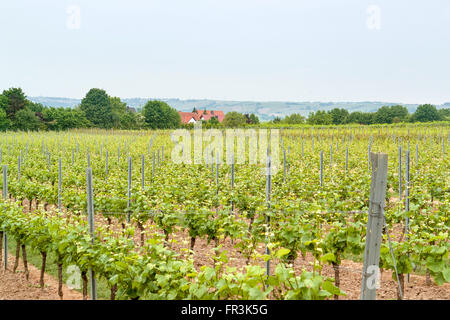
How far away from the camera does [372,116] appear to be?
252 ft

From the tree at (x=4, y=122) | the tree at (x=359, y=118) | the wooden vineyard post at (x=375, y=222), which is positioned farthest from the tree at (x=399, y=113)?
the wooden vineyard post at (x=375, y=222)

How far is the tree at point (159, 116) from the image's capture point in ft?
227

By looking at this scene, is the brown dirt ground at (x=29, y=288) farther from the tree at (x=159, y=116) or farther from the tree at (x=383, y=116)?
the tree at (x=383, y=116)

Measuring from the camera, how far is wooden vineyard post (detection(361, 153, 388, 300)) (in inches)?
117

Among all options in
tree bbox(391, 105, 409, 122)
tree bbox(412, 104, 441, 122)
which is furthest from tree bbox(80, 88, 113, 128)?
tree bbox(412, 104, 441, 122)

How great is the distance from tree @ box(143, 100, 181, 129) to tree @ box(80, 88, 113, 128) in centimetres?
687

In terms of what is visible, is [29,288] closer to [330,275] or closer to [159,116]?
[330,275]

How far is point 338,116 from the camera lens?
73688mm

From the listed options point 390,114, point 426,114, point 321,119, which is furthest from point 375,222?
point 426,114


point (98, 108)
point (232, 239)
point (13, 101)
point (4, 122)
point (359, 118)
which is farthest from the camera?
point (359, 118)

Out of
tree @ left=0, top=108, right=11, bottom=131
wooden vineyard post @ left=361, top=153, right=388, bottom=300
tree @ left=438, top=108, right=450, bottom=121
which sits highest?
tree @ left=438, top=108, right=450, bottom=121

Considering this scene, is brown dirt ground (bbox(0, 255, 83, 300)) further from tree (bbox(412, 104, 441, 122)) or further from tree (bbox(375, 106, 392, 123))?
tree (bbox(412, 104, 441, 122))

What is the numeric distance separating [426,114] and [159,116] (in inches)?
2097
